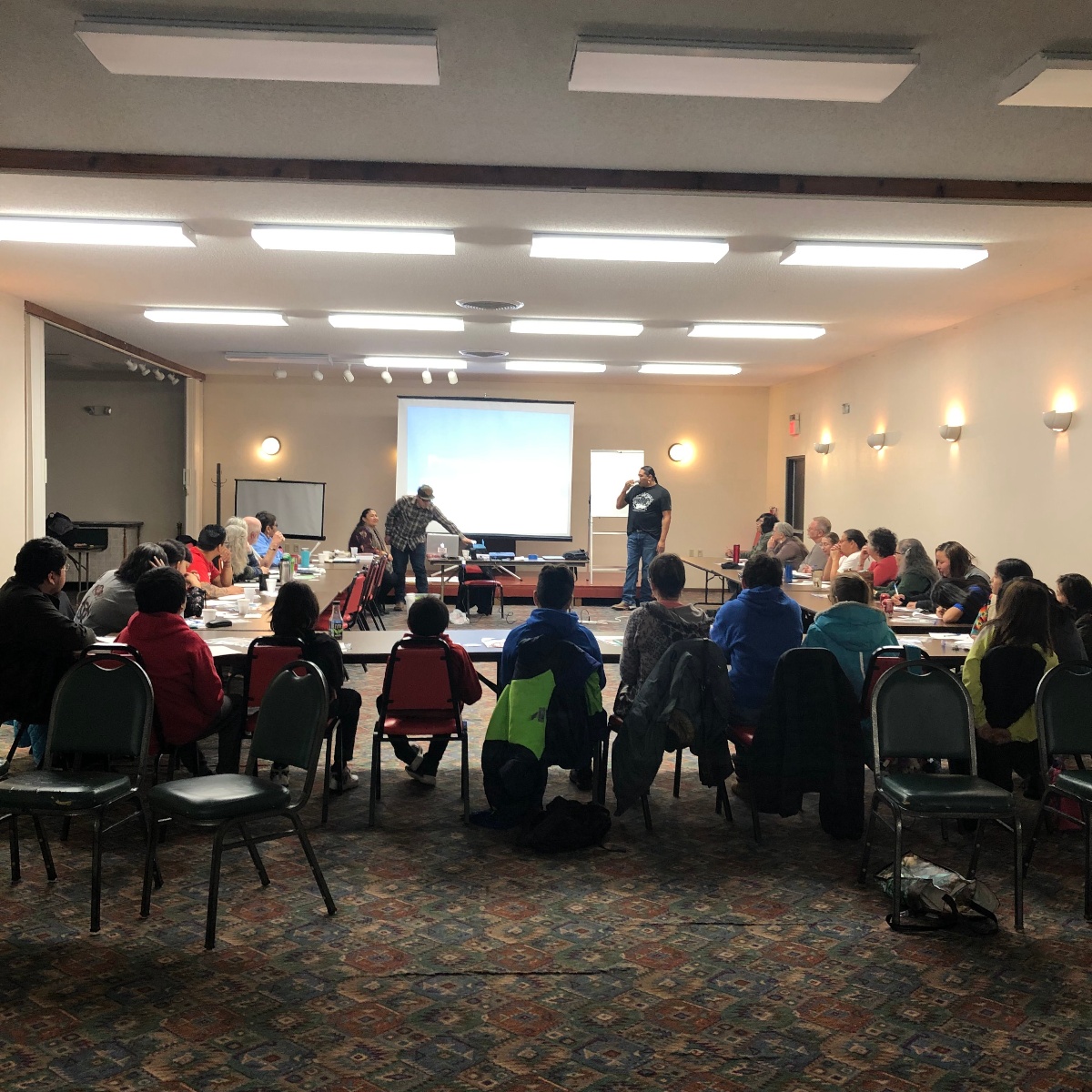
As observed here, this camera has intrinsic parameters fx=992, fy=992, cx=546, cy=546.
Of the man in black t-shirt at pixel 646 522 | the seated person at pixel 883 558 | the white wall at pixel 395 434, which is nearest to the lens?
the seated person at pixel 883 558

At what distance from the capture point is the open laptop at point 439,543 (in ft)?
36.9

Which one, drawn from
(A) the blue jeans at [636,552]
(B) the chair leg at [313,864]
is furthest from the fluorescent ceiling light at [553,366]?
(B) the chair leg at [313,864]

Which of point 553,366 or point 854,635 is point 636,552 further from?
point 854,635

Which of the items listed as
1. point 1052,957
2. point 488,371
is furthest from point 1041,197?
point 488,371

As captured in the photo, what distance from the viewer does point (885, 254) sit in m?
6.14

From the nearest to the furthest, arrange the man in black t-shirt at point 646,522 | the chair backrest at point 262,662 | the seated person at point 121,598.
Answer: the chair backrest at point 262,662 → the seated person at point 121,598 → the man in black t-shirt at point 646,522

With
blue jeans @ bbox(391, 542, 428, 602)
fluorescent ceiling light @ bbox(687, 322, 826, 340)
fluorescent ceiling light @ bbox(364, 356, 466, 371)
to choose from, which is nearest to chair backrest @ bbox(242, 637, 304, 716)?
fluorescent ceiling light @ bbox(687, 322, 826, 340)

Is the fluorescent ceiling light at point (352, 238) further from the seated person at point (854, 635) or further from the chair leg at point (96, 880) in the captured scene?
the chair leg at point (96, 880)

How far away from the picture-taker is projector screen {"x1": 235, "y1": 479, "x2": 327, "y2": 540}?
46.0 feet

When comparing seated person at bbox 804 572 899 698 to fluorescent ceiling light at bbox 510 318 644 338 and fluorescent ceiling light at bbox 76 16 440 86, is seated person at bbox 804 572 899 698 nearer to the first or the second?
fluorescent ceiling light at bbox 76 16 440 86

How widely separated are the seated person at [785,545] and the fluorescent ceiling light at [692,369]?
2633mm

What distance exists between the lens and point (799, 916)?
348 centimetres

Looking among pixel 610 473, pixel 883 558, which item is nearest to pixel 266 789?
pixel 883 558

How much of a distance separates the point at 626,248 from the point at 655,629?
8.93 ft
